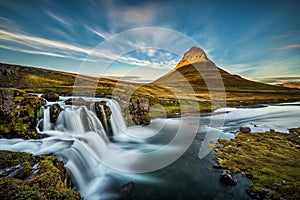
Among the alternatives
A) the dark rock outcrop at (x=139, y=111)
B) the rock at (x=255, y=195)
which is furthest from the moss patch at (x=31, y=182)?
the dark rock outcrop at (x=139, y=111)

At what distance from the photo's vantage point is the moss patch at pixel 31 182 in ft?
17.4

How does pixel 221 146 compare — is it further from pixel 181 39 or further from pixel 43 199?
pixel 181 39

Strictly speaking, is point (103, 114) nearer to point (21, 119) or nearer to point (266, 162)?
point (21, 119)

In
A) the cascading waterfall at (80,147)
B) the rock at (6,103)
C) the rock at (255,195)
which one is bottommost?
the rock at (255,195)

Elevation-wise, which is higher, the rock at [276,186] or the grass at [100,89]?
the grass at [100,89]

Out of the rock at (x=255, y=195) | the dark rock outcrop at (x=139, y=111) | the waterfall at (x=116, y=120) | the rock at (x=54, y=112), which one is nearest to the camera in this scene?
the rock at (x=255, y=195)

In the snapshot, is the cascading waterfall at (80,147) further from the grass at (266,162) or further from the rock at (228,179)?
the grass at (266,162)

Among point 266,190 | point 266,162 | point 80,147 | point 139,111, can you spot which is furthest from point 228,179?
point 139,111

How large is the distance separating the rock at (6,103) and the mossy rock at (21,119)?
14 centimetres

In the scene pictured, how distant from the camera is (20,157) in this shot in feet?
25.3

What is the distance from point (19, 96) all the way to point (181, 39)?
2388cm

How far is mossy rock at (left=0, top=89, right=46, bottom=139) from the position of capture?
527 inches

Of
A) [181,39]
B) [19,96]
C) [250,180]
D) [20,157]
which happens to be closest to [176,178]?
[250,180]

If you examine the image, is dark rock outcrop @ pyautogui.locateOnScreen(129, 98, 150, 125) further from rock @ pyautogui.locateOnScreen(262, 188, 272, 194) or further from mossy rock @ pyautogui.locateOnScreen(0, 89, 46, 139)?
rock @ pyautogui.locateOnScreen(262, 188, 272, 194)
